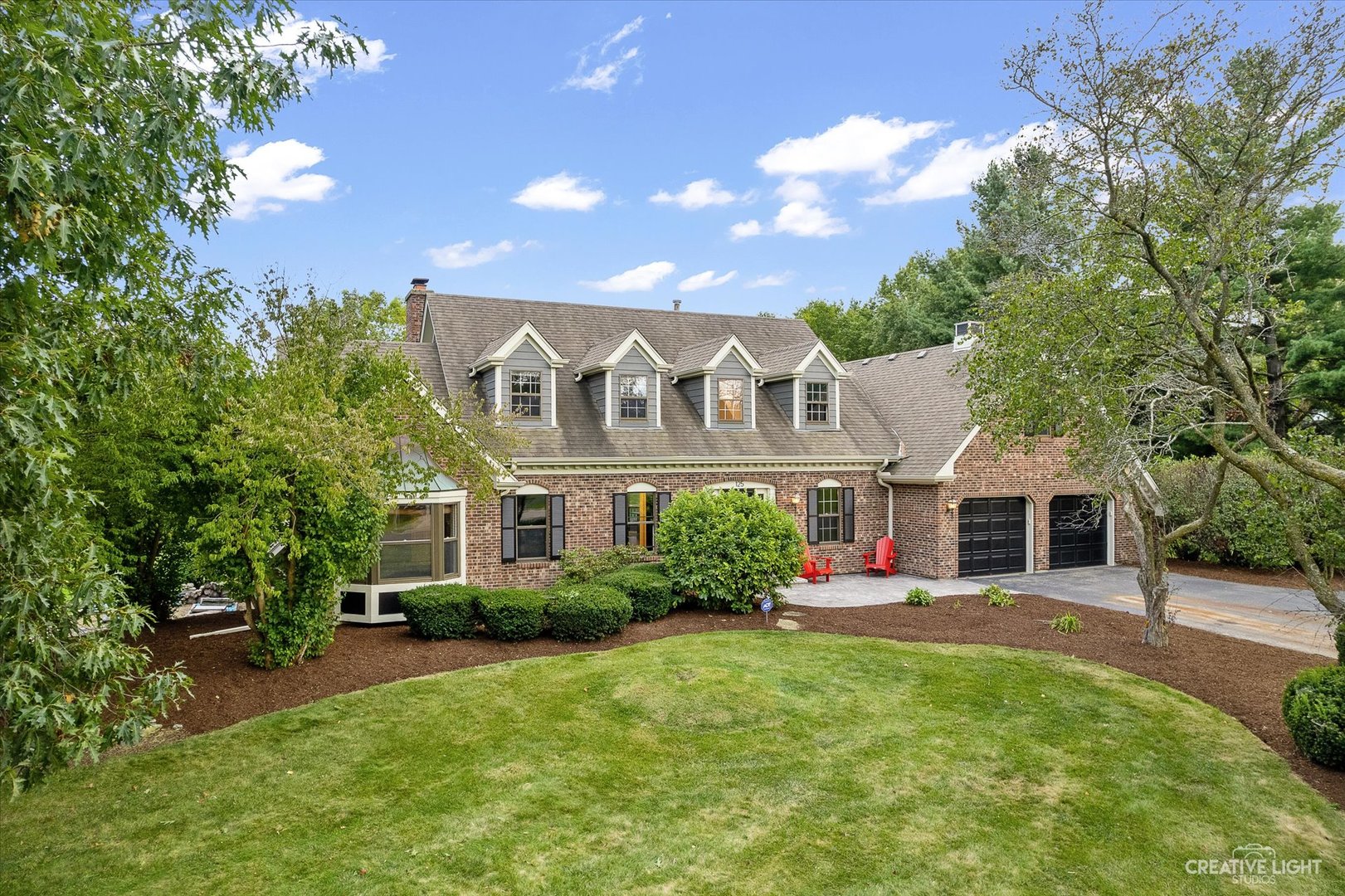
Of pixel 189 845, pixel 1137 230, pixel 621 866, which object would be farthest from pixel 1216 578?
pixel 189 845

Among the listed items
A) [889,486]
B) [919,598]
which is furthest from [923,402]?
[919,598]

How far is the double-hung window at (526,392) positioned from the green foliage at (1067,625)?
12.3 m

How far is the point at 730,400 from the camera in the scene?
2058 cm

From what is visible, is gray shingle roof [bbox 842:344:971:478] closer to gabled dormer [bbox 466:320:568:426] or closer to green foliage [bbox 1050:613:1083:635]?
green foliage [bbox 1050:613:1083:635]

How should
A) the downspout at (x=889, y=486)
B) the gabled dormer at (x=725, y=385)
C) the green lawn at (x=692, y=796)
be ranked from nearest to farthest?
the green lawn at (x=692, y=796), the gabled dormer at (x=725, y=385), the downspout at (x=889, y=486)

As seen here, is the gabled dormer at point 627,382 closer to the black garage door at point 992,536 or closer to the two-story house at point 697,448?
the two-story house at point 697,448

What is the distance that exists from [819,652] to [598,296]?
48.0m

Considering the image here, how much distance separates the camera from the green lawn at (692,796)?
6.10 metres

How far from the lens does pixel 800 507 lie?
20375 millimetres

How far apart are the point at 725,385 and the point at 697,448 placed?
90.4 inches

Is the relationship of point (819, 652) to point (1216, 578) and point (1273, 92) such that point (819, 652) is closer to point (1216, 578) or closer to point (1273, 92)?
point (1273, 92)

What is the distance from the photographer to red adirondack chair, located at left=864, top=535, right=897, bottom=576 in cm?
2064

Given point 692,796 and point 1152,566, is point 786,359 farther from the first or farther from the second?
point 692,796

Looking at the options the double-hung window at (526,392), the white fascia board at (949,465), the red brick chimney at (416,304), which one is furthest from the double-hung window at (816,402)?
the red brick chimney at (416,304)
